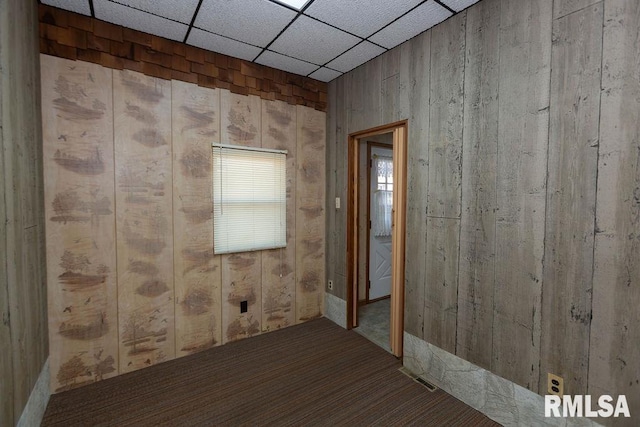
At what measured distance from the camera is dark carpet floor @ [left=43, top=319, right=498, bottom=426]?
193 cm

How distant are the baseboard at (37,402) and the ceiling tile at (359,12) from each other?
313 cm

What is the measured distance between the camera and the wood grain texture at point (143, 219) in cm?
237

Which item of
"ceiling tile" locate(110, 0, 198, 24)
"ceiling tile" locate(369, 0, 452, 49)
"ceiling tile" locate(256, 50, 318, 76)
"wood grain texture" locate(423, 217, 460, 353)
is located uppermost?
"ceiling tile" locate(256, 50, 318, 76)

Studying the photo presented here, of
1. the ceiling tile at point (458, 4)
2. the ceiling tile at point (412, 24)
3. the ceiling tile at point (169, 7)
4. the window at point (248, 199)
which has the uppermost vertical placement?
the ceiling tile at point (169, 7)

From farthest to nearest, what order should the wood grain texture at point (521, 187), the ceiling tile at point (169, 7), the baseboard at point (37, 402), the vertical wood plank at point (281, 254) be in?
the vertical wood plank at point (281, 254) < the ceiling tile at point (169, 7) < the wood grain texture at point (521, 187) < the baseboard at point (37, 402)

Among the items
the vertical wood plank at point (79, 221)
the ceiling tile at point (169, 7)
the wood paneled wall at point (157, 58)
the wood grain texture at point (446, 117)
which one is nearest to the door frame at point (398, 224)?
the wood grain texture at point (446, 117)

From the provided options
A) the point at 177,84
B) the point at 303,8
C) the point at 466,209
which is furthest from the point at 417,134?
the point at 177,84

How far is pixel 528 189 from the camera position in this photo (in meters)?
1.78

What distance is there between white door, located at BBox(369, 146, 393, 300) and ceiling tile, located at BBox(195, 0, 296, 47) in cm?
210

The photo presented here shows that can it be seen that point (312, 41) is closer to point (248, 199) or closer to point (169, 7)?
point (169, 7)

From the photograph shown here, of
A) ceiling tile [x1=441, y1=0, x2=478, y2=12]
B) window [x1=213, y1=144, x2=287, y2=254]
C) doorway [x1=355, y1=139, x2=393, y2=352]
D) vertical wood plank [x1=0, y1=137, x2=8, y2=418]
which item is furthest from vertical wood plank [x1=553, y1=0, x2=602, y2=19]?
vertical wood plank [x1=0, y1=137, x2=8, y2=418]

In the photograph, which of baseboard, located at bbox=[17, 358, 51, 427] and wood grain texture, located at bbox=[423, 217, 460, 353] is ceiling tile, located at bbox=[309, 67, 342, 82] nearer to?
wood grain texture, located at bbox=[423, 217, 460, 353]

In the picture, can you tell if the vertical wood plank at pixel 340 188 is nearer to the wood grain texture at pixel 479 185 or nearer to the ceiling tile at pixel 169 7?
the wood grain texture at pixel 479 185

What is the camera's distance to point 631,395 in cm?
143
